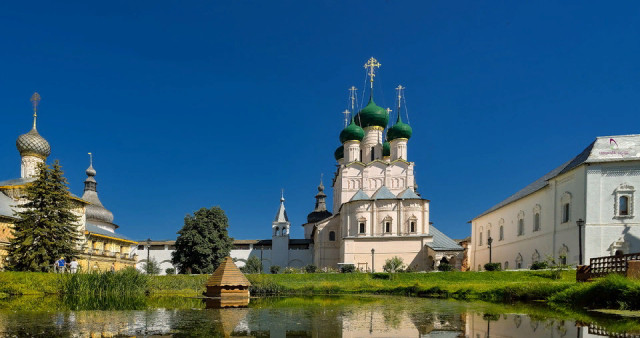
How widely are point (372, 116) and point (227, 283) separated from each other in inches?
1524

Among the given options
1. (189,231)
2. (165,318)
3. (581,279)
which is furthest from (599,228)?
(189,231)

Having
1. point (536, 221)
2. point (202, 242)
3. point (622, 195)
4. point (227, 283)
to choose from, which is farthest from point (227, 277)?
point (202, 242)

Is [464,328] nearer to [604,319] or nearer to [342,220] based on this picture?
[604,319]

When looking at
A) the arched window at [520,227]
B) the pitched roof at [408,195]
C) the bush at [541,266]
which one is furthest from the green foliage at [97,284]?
the pitched roof at [408,195]

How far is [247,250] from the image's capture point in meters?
57.8

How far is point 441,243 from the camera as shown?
45594 mm

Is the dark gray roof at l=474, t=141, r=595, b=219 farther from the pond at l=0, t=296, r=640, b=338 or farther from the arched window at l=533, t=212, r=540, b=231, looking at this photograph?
the pond at l=0, t=296, r=640, b=338

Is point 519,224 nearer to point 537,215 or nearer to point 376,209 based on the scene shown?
point 537,215

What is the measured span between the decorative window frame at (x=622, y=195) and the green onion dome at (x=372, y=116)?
30183 mm

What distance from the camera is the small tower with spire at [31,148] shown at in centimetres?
3822

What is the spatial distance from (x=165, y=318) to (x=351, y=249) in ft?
116

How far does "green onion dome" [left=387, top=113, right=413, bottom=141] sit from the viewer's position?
53375mm

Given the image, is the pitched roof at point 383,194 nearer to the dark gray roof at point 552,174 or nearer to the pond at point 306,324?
the dark gray roof at point 552,174

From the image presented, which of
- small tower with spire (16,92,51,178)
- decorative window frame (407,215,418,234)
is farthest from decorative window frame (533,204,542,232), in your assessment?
small tower with spire (16,92,51,178)
